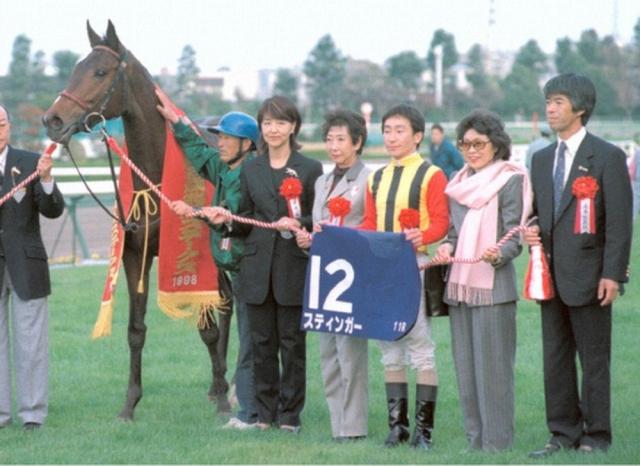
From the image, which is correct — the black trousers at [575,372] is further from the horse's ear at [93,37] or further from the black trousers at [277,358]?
the horse's ear at [93,37]

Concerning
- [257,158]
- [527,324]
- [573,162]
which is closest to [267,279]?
[257,158]

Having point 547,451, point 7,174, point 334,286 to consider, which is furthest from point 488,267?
point 7,174

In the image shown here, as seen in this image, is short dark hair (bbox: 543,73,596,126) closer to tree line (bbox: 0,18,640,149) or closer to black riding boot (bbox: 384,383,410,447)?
black riding boot (bbox: 384,383,410,447)

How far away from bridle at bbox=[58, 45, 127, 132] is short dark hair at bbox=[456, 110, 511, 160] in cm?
228

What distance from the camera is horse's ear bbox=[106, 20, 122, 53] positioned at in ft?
25.2

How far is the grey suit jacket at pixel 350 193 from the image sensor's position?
272 inches

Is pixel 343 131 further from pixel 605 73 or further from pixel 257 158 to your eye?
pixel 605 73

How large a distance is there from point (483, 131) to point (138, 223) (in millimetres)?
2539

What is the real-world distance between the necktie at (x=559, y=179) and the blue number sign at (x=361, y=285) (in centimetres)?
75

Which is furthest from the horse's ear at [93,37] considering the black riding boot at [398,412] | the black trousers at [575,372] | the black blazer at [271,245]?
the black trousers at [575,372]

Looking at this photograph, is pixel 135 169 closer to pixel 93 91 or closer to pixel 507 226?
pixel 93 91

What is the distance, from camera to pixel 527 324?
1150cm

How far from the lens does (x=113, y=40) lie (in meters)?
7.71

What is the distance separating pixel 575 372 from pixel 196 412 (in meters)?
2.76
